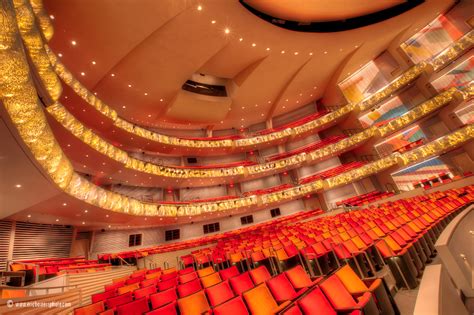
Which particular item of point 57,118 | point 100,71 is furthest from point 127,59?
point 57,118

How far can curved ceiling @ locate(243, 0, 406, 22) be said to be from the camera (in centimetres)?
1184

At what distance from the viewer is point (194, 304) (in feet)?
9.48

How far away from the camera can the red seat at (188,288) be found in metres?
3.57

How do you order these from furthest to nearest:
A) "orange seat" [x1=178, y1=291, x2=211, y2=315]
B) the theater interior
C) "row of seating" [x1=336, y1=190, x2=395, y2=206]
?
"row of seating" [x1=336, y1=190, x2=395, y2=206] → the theater interior → "orange seat" [x1=178, y1=291, x2=211, y2=315]

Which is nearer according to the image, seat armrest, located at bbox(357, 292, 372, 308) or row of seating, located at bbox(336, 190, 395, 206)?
seat armrest, located at bbox(357, 292, 372, 308)

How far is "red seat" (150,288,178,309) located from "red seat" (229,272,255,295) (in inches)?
36.4

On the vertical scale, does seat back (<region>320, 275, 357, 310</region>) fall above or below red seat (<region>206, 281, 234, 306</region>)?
below

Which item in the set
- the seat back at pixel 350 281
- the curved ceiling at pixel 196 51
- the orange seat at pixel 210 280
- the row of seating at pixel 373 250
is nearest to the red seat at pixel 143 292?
the orange seat at pixel 210 280

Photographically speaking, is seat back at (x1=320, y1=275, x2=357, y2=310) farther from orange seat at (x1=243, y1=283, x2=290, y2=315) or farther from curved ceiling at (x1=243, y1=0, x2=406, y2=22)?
curved ceiling at (x1=243, y1=0, x2=406, y2=22)

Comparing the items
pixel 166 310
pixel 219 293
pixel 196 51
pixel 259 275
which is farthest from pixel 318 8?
pixel 166 310

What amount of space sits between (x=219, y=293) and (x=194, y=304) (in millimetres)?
358

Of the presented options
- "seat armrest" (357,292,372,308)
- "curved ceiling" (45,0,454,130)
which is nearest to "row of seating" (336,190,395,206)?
"curved ceiling" (45,0,454,130)

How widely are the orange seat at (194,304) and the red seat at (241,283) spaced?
1.50 ft

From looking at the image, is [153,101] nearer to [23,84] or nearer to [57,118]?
[57,118]
